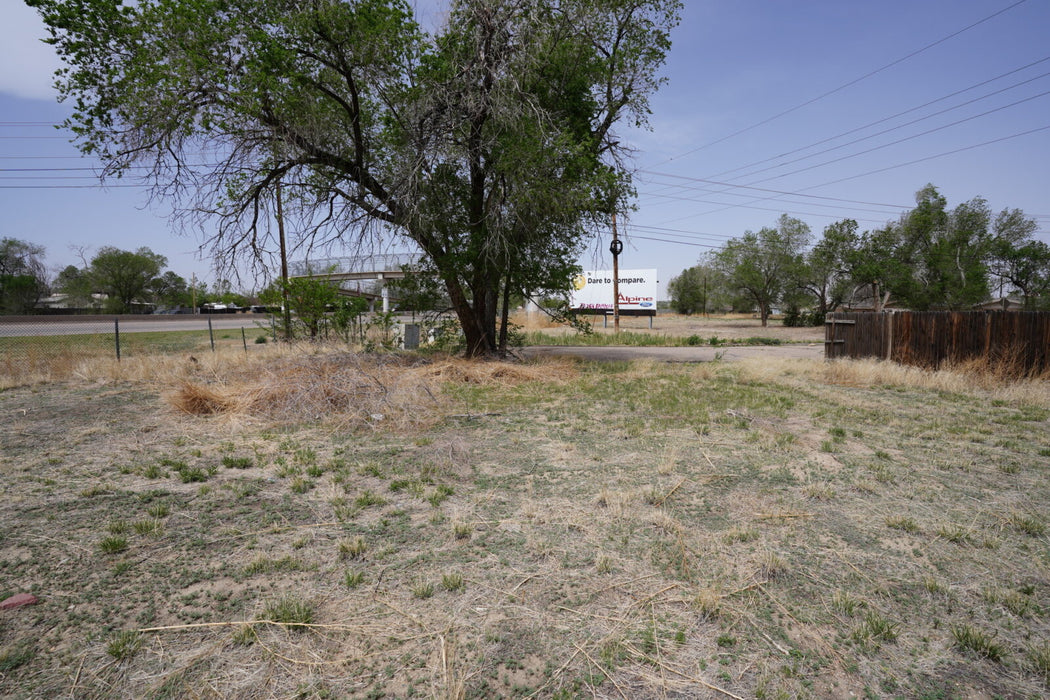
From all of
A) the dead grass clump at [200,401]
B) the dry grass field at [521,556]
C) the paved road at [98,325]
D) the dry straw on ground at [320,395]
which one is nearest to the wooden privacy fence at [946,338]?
the dry grass field at [521,556]

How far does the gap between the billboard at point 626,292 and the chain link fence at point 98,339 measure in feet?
87.9

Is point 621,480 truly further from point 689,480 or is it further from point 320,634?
point 320,634

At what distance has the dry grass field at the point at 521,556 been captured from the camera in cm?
241

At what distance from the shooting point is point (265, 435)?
21.5ft

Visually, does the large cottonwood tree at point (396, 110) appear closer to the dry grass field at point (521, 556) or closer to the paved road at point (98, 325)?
the dry grass field at point (521, 556)

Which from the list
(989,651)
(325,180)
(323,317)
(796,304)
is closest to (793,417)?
(989,651)

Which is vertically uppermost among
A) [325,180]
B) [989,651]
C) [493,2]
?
[493,2]

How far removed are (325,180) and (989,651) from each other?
536 inches

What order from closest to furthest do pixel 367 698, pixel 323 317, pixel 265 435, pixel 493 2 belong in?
pixel 367 698 → pixel 265 435 → pixel 493 2 → pixel 323 317

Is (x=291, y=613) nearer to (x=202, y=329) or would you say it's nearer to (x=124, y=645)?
(x=124, y=645)

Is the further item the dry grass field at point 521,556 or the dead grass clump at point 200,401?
the dead grass clump at point 200,401

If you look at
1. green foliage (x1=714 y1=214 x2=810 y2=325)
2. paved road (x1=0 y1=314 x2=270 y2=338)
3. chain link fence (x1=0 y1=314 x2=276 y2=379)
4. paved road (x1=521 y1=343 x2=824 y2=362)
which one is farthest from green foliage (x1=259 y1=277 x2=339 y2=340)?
green foliage (x1=714 y1=214 x2=810 y2=325)

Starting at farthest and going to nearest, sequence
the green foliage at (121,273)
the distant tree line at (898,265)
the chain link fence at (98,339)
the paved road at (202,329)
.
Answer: the green foliage at (121,273) < the distant tree line at (898,265) < the paved road at (202,329) < the chain link fence at (98,339)

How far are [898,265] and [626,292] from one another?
20870mm
